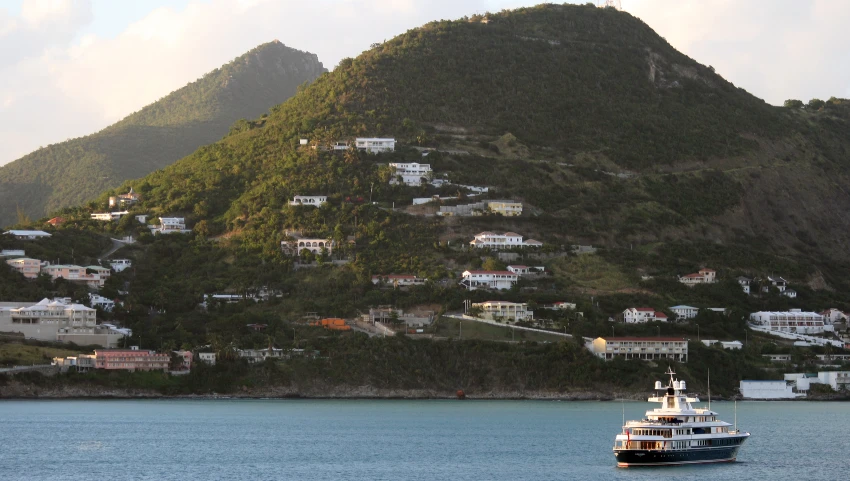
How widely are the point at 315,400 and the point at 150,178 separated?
54.3m

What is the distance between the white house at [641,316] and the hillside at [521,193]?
1.08 meters

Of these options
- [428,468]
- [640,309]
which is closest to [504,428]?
[428,468]

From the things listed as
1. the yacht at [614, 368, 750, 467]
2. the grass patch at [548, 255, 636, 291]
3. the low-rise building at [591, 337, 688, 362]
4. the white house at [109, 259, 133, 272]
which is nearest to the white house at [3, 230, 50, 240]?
the white house at [109, 259, 133, 272]

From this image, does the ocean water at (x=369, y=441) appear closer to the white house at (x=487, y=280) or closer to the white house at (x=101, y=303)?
the white house at (x=101, y=303)

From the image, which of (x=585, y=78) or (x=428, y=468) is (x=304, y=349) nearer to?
(x=428, y=468)

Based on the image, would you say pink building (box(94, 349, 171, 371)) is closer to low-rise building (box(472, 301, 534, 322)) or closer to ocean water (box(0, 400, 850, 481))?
ocean water (box(0, 400, 850, 481))

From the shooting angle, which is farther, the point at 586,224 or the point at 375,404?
the point at 586,224

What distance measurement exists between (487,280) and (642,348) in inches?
638

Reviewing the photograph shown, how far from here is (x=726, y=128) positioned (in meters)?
166

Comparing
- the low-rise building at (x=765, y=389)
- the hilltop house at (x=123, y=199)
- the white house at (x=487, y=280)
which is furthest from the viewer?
the hilltop house at (x=123, y=199)

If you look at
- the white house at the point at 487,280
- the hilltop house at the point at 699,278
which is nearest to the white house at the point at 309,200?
the white house at the point at 487,280

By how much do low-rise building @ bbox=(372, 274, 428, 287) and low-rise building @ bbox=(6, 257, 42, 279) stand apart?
2852 cm

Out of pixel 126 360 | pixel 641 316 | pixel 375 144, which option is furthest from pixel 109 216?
pixel 641 316

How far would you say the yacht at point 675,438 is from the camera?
6056 cm
